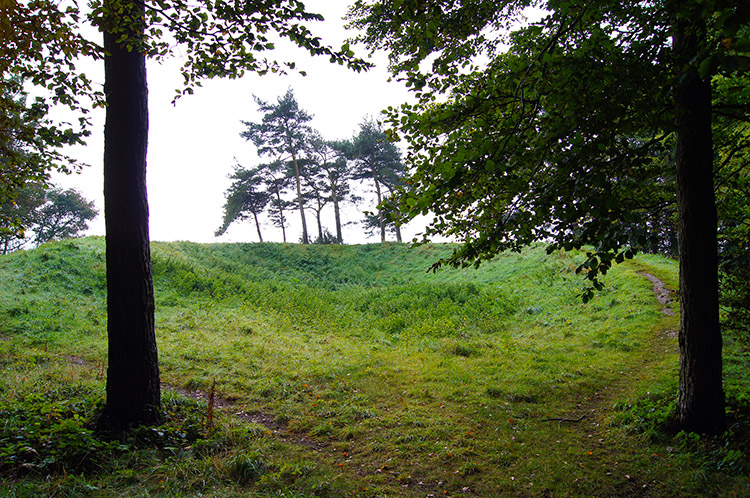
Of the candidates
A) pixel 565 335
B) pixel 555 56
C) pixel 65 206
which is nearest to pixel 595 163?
pixel 555 56

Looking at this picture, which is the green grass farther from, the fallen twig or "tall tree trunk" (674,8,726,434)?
"tall tree trunk" (674,8,726,434)

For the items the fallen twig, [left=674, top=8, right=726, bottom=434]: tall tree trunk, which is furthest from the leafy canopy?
the fallen twig

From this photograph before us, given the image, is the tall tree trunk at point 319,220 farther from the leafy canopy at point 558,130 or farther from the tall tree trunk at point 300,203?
the leafy canopy at point 558,130

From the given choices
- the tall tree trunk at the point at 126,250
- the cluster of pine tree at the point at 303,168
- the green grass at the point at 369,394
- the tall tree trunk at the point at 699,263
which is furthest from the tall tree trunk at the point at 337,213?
the tall tree trunk at the point at 699,263

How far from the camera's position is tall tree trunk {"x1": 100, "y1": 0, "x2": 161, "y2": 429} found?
478 centimetres

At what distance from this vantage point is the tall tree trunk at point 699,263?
4.18 meters

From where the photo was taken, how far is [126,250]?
484 cm

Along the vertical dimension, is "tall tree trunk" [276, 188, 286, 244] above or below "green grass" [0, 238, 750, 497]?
above

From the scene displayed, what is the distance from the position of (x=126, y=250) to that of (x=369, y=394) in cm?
446

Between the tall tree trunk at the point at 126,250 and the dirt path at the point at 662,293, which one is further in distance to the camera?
the dirt path at the point at 662,293

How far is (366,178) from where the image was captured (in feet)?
104

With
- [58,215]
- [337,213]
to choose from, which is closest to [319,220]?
[337,213]

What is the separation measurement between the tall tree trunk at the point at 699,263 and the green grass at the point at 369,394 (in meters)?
0.32

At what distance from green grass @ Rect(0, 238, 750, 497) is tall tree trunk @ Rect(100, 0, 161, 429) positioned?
0.50m
